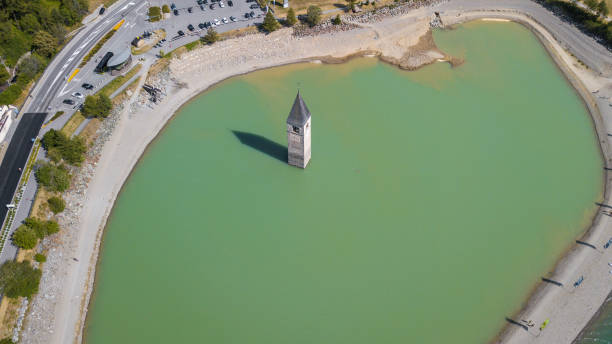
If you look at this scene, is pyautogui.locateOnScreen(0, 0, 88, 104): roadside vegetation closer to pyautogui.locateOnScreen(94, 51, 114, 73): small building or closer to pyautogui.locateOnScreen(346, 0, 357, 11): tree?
pyautogui.locateOnScreen(94, 51, 114, 73): small building

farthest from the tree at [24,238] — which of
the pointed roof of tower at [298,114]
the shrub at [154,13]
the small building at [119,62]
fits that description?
the shrub at [154,13]

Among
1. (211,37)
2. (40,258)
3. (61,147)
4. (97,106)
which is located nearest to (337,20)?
(211,37)

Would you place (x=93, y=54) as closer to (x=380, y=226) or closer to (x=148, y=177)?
(x=148, y=177)

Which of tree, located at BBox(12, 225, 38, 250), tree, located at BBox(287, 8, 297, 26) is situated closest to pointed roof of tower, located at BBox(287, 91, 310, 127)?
tree, located at BBox(12, 225, 38, 250)

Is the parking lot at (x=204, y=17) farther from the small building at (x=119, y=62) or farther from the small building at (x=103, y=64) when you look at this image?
the small building at (x=103, y=64)

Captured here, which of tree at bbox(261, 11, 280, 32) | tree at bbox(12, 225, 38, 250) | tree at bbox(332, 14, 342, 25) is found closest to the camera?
tree at bbox(12, 225, 38, 250)

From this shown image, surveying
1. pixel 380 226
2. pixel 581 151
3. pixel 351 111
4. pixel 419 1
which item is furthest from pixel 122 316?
pixel 419 1

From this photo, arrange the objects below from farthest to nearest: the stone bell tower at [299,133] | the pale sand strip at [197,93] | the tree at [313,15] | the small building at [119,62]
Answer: the tree at [313,15] → the small building at [119,62] → the stone bell tower at [299,133] → the pale sand strip at [197,93]
